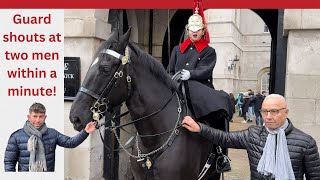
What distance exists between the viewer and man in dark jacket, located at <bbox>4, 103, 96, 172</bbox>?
3543mm

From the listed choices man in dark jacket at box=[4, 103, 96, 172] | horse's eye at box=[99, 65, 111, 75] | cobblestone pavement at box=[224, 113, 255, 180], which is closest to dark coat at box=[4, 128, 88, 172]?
man in dark jacket at box=[4, 103, 96, 172]

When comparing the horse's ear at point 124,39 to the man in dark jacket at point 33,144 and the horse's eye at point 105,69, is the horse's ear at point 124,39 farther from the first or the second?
the man in dark jacket at point 33,144

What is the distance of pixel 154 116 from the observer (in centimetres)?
293

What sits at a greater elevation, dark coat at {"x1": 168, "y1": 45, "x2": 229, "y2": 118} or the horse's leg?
dark coat at {"x1": 168, "y1": 45, "x2": 229, "y2": 118}

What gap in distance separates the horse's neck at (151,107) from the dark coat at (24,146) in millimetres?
1017

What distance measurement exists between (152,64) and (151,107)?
381 millimetres

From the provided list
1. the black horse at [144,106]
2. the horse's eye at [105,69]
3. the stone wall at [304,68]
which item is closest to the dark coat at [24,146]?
the black horse at [144,106]

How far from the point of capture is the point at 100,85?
8.45 ft

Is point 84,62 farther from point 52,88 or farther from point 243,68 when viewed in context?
point 243,68

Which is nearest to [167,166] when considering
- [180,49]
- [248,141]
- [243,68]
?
[248,141]

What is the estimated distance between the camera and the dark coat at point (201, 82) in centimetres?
324

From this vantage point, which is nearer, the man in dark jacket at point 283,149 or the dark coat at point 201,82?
the man in dark jacket at point 283,149

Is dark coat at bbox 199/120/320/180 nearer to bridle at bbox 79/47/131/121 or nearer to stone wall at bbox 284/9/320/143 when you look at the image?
bridle at bbox 79/47/131/121

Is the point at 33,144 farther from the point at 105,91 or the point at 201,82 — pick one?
the point at 201,82
